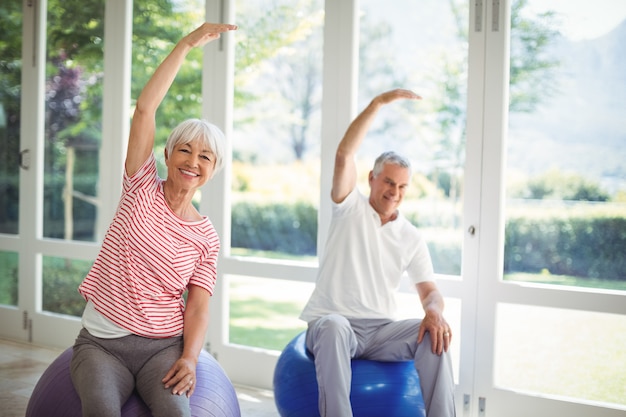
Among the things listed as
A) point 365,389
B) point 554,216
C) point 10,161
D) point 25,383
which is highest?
point 10,161

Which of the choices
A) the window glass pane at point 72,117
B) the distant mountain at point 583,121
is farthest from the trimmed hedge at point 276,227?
the distant mountain at point 583,121

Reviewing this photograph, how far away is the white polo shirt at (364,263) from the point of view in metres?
2.89

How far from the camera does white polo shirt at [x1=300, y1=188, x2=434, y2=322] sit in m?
2.89

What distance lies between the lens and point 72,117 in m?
4.38

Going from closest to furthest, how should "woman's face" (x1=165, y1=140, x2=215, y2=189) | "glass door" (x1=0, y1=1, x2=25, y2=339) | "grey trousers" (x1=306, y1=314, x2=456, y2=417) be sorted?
Result: "woman's face" (x1=165, y1=140, x2=215, y2=189)
"grey trousers" (x1=306, y1=314, x2=456, y2=417)
"glass door" (x1=0, y1=1, x2=25, y2=339)

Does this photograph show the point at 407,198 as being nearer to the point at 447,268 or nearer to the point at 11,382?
the point at 447,268

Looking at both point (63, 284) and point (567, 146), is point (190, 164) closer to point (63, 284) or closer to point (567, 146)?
point (567, 146)

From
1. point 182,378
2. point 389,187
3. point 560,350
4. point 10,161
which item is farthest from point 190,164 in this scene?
point 10,161

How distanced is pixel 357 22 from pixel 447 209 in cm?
99

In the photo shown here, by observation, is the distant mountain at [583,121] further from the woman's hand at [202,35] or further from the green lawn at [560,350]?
the woman's hand at [202,35]

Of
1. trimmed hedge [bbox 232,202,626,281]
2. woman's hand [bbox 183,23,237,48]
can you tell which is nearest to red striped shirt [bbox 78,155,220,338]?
woman's hand [bbox 183,23,237,48]

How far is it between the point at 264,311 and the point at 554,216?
1.73 meters

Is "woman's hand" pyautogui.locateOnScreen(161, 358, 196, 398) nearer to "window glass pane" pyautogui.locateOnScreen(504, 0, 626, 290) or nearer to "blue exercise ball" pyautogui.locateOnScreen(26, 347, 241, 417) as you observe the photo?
"blue exercise ball" pyautogui.locateOnScreen(26, 347, 241, 417)

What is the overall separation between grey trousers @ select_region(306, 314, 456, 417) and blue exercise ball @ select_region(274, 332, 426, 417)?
4 centimetres
